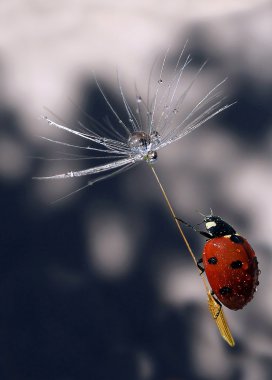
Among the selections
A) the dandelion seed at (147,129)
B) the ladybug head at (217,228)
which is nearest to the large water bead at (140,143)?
the dandelion seed at (147,129)

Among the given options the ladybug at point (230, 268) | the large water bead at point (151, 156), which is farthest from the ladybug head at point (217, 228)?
the large water bead at point (151, 156)

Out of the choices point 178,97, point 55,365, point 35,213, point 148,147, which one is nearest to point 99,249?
point 35,213

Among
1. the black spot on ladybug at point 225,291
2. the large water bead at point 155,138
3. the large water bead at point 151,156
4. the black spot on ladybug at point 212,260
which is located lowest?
the black spot on ladybug at point 225,291

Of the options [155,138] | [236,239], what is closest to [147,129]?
[155,138]

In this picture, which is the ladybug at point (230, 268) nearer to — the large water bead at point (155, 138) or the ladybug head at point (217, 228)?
the ladybug head at point (217, 228)

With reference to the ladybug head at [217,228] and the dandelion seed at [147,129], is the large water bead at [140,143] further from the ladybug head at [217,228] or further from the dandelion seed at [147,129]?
the ladybug head at [217,228]

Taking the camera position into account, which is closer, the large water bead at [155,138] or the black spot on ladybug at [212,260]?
the black spot on ladybug at [212,260]

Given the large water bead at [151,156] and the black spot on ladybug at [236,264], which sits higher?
the large water bead at [151,156]

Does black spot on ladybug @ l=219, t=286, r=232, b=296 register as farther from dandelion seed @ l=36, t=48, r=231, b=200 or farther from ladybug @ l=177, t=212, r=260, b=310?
dandelion seed @ l=36, t=48, r=231, b=200
